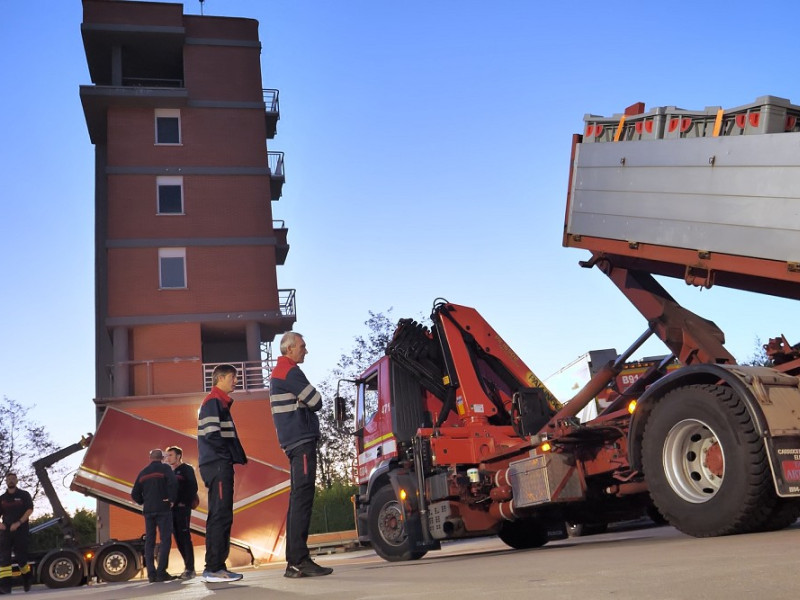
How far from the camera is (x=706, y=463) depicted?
780cm

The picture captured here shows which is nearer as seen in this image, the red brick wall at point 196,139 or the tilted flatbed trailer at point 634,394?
the tilted flatbed trailer at point 634,394

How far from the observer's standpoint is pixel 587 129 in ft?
31.1

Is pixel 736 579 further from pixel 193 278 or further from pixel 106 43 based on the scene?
pixel 106 43

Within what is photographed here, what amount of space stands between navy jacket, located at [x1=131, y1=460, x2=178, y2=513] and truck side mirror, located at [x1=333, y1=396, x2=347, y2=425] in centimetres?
238

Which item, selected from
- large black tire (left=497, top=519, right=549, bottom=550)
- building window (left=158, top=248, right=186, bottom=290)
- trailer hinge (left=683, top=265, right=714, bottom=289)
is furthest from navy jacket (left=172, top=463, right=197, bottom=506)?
building window (left=158, top=248, right=186, bottom=290)

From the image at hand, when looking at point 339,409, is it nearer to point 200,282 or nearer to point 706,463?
point 706,463

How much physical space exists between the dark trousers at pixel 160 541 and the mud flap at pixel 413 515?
2999 mm

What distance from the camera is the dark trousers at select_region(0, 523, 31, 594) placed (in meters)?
14.6

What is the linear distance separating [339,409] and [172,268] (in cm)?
2336

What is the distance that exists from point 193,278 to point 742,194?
2861cm

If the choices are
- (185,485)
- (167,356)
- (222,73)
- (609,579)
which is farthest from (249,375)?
(609,579)

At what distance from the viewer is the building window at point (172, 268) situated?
34.2 meters

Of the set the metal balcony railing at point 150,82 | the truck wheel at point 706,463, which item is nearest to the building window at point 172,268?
the metal balcony railing at point 150,82

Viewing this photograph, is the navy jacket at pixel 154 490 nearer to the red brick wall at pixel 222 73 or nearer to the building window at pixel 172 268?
the building window at pixel 172 268
